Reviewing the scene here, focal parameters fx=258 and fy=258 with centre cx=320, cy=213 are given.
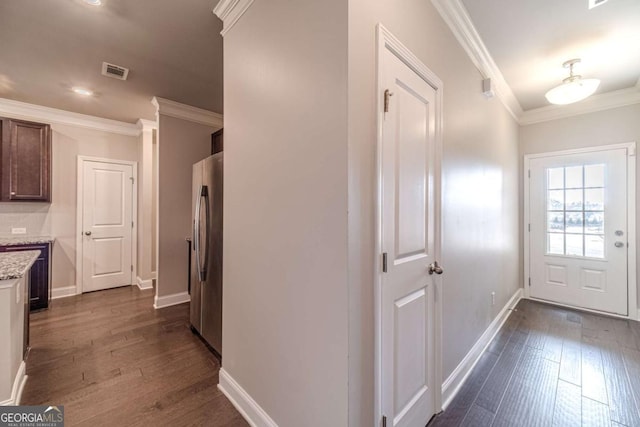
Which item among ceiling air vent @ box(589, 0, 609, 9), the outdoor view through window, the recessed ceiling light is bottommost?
the outdoor view through window

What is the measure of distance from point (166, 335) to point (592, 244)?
5.31 m

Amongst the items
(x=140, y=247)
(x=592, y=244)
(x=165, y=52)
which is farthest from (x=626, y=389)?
(x=140, y=247)

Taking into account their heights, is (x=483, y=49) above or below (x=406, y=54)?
above

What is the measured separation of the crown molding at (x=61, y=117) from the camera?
3.52m

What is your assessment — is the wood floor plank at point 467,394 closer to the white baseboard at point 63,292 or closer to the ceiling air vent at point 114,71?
the ceiling air vent at point 114,71

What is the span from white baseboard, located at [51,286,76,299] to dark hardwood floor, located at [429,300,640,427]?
5087 millimetres

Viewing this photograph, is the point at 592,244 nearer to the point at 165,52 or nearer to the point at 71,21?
the point at 165,52

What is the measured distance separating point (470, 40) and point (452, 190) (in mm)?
1297

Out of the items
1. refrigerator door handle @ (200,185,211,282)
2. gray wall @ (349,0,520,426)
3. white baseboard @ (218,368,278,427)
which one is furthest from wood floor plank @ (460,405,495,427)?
refrigerator door handle @ (200,185,211,282)

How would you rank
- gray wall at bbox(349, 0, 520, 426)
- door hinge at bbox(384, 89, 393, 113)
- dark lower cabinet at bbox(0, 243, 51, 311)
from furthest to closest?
dark lower cabinet at bbox(0, 243, 51, 311), door hinge at bbox(384, 89, 393, 113), gray wall at bbox(349, 0, 520, 426)

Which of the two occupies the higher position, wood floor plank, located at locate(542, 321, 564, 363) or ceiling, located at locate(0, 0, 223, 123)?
ceiling, located at locate(0, 0, 223, 123)

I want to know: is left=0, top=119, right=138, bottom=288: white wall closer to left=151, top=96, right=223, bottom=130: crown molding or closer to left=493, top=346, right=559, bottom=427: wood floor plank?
left=151, top=96, right=223, bottom=130: crown molding

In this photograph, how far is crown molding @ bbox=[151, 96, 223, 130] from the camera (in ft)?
11.4

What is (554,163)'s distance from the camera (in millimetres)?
3656
